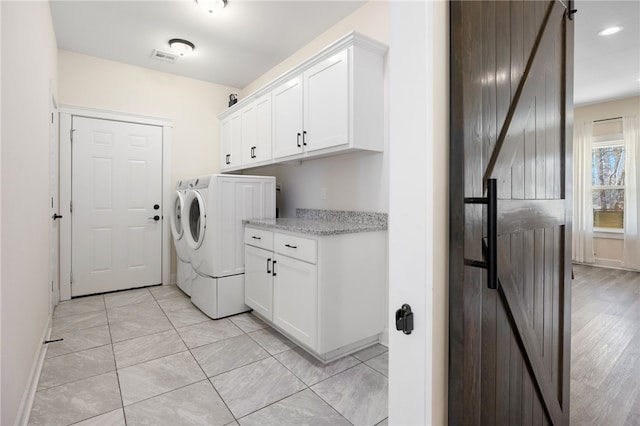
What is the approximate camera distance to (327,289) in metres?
2.15

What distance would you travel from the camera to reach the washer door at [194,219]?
120 inches

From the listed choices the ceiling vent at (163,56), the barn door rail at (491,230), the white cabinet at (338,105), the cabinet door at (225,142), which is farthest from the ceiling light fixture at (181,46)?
the barn door rail at (491,230)

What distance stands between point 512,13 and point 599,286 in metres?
4.60

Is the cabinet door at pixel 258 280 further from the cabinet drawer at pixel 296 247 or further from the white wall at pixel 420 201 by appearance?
the white wall at pixel 420 201

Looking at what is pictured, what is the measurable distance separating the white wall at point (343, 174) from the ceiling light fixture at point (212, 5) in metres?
0.95

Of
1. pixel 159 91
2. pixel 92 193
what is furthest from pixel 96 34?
pixel 92 193

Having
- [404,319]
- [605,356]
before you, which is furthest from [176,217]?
[605,356]

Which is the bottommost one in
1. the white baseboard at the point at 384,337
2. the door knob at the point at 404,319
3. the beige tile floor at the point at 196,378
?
the beige tile floor at the point at 196,378

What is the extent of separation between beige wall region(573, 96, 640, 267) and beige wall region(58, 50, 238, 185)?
19.2ft

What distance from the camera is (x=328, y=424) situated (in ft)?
5.24

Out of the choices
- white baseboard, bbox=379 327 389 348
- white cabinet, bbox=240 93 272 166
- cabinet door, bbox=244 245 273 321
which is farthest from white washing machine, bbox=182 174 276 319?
white baseboard, bbox=379 327 389 348

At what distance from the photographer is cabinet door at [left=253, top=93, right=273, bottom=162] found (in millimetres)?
3209

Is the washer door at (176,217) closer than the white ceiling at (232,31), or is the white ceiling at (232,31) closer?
the white ceiling at (232,31)

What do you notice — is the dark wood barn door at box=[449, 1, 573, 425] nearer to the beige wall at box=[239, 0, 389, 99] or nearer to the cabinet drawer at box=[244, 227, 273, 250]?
→ the beige wall at box=[239, 0, 389, 99]
